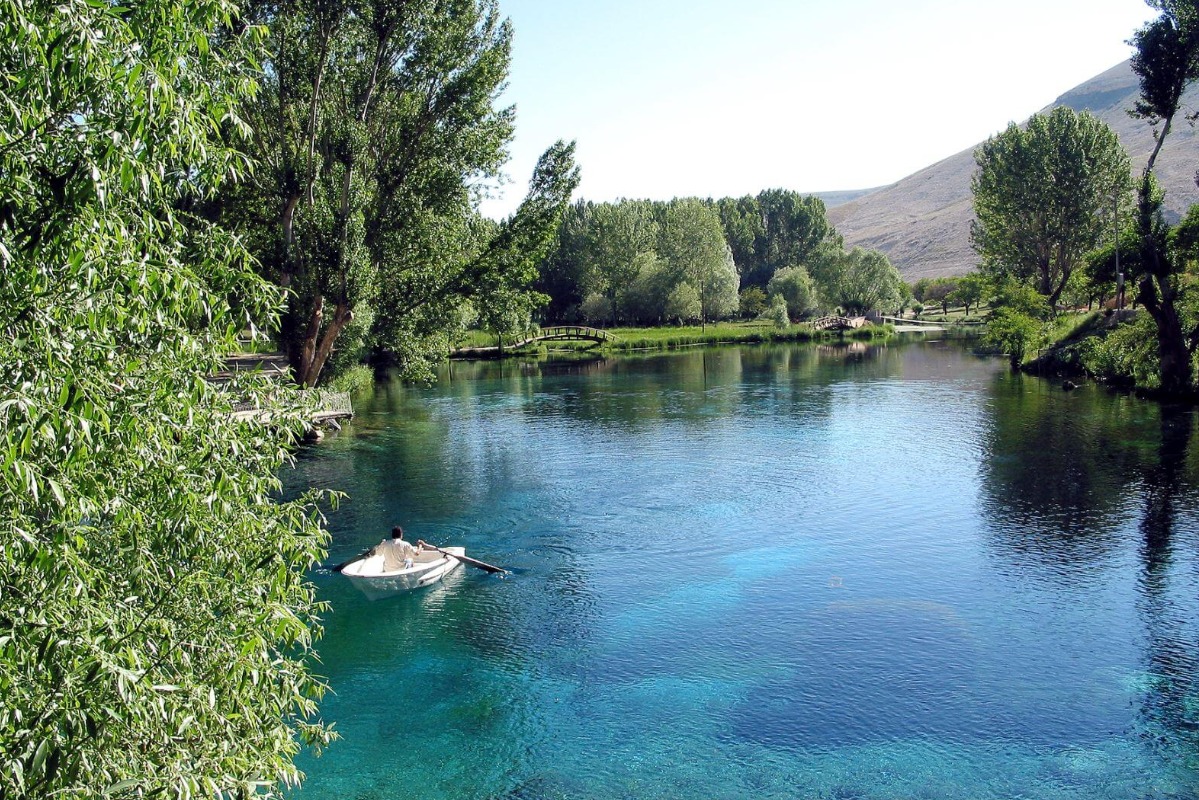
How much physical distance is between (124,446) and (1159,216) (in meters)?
55.8

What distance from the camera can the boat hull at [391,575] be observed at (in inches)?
918

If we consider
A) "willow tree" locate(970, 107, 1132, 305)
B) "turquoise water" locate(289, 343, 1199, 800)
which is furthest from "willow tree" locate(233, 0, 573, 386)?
"willow tree" locate(970, 107, 1132, 305)

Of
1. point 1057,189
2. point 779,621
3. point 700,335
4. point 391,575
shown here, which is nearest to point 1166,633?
point 779,621

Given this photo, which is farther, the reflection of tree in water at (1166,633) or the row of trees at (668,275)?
the row of trees at (668,275)

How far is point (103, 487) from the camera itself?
874 centimetres

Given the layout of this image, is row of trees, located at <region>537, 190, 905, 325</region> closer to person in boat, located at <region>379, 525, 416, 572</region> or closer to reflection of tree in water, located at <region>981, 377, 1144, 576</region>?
reflection of tree in water, located at <region>981, 377, 1144, 576</region>

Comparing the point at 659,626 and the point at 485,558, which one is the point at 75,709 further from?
the point at 485,558

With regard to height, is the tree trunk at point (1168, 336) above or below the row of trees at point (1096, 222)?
below

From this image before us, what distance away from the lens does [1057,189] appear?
89625 millimetres

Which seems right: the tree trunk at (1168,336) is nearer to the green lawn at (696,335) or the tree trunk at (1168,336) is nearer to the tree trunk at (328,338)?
the tree trunk at (328,338)

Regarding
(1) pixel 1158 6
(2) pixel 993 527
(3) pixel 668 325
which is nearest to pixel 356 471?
(2) pixel 993 527

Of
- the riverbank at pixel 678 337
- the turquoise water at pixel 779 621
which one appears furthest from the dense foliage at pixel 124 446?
the riverbank at pixel 678 337

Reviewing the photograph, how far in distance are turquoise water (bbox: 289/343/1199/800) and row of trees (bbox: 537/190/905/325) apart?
7626 centimetres

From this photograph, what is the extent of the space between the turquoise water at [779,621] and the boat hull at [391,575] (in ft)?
1.21
